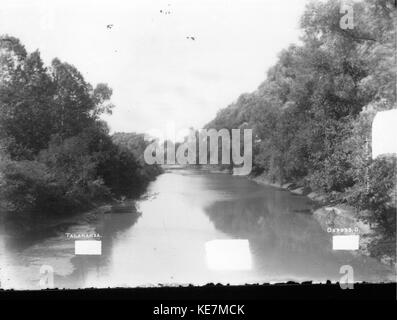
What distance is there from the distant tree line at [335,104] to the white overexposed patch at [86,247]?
1.12 meters

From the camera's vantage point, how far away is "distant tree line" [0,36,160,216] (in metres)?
3.02

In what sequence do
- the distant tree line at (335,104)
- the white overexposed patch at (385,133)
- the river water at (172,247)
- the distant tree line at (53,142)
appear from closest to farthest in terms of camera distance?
1. the river water at (172,247)
2. the white overexposed patch at (385,133)
3. the distant tree line at (53,142)
4. the distant tree line at (335,104)

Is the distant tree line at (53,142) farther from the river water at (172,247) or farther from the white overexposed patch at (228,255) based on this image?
the white overexposed patch at (228,255)

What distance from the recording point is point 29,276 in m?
2.65

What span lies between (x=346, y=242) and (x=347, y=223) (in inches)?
16.3

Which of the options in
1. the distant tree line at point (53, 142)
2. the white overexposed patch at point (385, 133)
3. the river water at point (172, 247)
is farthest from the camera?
the distant tree line at point (53, 142)

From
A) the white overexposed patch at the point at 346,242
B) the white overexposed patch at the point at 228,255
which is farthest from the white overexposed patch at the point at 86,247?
the white overexposed patch at the point at 346,242

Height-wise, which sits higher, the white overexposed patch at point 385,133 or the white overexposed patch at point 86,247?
the white overexposed patch at point 385,133

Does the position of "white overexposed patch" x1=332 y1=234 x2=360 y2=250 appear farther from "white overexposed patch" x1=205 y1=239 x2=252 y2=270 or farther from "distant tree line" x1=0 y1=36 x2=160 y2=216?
"distant tree line" x1=0 y1=36 x2=160 y2=216

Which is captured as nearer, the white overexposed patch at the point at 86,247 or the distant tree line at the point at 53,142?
the white overexposed patch at the point at 86,247

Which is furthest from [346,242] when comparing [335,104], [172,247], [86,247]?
[86,247]

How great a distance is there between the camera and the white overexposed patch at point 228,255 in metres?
2.72

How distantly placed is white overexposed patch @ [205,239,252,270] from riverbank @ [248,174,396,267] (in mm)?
617
